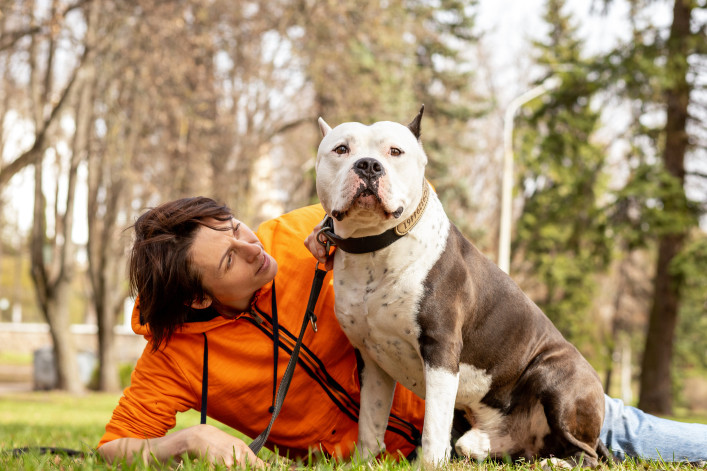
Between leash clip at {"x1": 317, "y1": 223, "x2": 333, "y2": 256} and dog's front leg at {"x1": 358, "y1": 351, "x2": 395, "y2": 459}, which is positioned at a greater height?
leash clip at {"x1": 317, "y1": 223, "x2": 333, "y2": 256}

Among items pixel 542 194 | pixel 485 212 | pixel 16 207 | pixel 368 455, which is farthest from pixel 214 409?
pixel 16 207

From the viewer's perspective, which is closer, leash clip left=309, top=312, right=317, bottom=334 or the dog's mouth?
the dog's mouth

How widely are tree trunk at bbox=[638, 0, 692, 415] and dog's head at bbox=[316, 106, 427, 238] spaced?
1158 centimetres

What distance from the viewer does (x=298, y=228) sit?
3.82 meters

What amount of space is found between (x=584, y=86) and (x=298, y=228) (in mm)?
11691

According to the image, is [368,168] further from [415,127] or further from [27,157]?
[27,157]

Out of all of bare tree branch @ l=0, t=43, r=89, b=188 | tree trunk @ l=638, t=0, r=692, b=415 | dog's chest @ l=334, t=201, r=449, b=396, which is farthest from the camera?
tree trunk @ l=638, t=0, r=692, b=415

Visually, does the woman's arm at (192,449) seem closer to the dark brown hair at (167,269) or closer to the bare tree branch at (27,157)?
the dark brown hair at (167,269)

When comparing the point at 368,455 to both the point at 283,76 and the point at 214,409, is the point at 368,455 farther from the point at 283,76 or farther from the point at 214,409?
the point at 283,76

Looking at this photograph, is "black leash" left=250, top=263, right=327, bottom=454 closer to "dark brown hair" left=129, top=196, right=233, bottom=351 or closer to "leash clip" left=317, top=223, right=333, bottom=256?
"leash clip" left=317, top=223, right=333, bottom=256

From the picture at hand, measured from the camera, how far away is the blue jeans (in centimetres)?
348

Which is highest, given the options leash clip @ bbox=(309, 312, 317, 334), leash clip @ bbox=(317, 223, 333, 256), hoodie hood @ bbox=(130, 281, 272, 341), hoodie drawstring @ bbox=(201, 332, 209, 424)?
leash clip @ bbox=(317, 223, 333, 256)

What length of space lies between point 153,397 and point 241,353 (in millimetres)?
458

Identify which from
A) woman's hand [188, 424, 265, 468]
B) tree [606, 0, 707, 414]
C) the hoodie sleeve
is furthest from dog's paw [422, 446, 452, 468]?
tree [606, 0, 707, 414]
